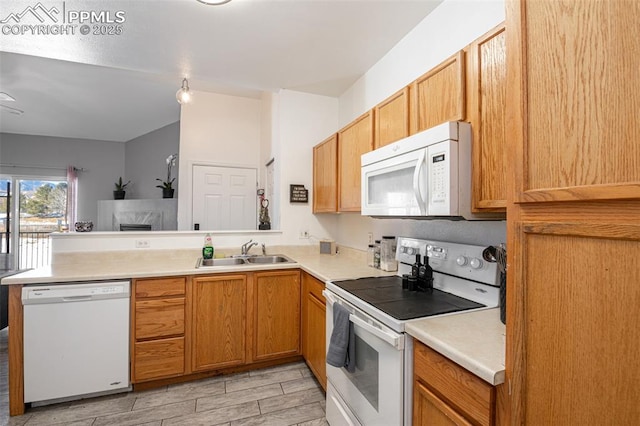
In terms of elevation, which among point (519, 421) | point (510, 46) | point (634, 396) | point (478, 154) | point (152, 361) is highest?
point (510, 46)

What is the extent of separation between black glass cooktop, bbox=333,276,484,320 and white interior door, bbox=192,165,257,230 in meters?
2.83

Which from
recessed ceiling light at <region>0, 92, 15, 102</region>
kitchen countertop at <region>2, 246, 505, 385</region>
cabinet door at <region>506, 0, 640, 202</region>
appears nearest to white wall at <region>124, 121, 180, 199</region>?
recessed ceiling light at <region>0, 92, 15, 102</region>

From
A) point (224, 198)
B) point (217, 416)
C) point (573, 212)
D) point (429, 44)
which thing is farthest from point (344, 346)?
point (224, 198)

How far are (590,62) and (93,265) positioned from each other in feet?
10.2

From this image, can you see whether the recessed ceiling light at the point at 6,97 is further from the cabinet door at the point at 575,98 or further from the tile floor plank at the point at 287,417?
the cabinet door at the point at 575,98

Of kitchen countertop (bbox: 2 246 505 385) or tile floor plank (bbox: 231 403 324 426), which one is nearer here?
kitchen countertop (bbox: 2 246 505 385)

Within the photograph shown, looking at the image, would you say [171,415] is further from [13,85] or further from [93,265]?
[13,85]

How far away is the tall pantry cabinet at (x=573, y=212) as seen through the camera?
57cm

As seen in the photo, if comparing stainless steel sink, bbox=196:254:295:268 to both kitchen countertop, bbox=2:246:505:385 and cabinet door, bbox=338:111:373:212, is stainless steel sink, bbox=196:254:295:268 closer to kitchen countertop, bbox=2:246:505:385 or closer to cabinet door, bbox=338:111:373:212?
kitchen countertop, bbox=2:246:505:385

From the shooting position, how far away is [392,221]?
2354mm

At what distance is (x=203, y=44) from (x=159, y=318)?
2.10 metres

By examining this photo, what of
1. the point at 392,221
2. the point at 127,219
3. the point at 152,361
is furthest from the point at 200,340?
the point at 127,219

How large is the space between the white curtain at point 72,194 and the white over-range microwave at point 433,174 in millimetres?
6025

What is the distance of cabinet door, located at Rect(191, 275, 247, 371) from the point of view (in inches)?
90.3
